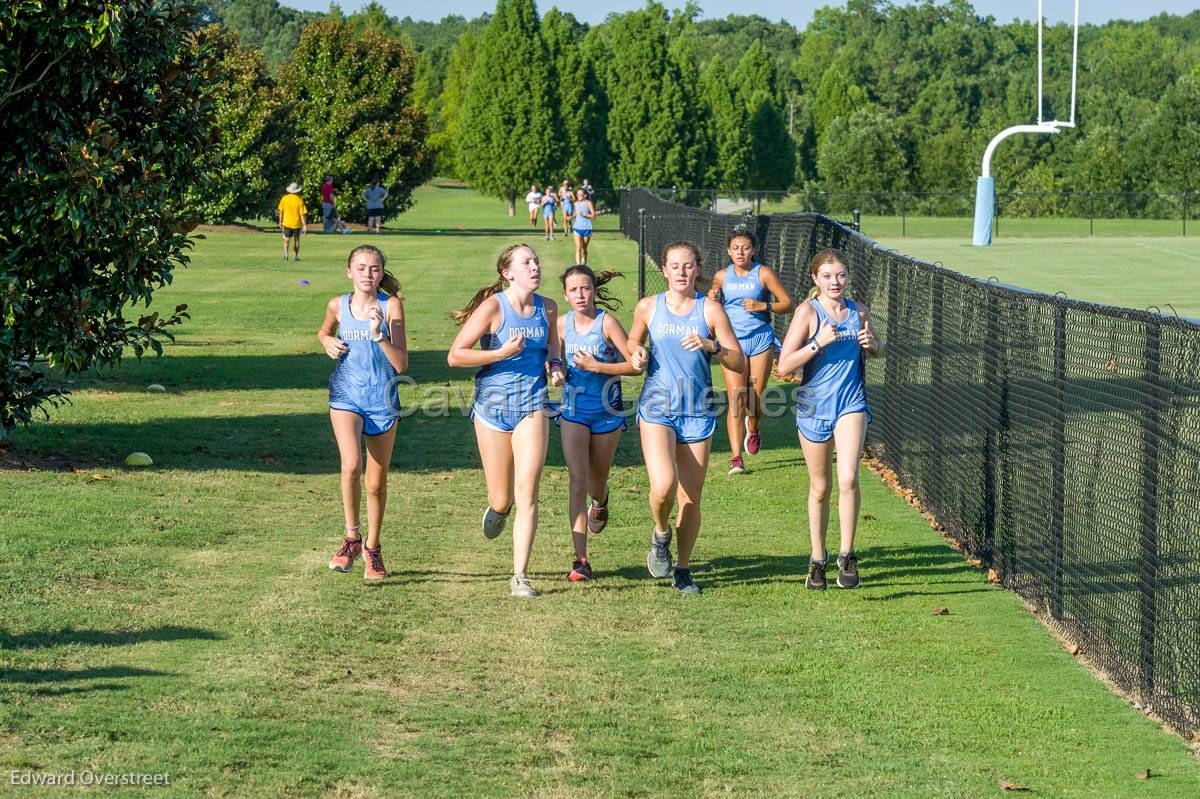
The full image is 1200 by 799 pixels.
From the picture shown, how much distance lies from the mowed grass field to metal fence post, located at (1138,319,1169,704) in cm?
30

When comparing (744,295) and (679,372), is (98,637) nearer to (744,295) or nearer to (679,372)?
(679,372)

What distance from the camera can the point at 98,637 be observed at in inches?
311

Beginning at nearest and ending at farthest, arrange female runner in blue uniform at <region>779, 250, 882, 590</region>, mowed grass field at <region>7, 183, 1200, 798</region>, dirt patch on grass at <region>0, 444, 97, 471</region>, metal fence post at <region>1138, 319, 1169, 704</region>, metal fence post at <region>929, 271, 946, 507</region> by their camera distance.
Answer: mowed grass field at <region>7, 183, 1200, 798</region>, metal fence post at <region>1138, 319, 1169, 704</region>, female runner in blue uniform at <region>779, 250, 882, 590</region>, metal fence post at <region>929, 271, 946, 507</region>, dirt patch on grass at <region>0, 444, 97, 471</region>

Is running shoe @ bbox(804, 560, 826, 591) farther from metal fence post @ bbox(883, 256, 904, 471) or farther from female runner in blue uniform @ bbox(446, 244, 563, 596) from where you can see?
metal fence post @ bbox(883, 256, 904, 471)

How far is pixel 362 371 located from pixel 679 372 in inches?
74.5

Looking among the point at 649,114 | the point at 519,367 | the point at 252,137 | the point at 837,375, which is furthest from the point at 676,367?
the point at 649,114

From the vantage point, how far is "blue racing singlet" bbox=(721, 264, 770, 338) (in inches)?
510

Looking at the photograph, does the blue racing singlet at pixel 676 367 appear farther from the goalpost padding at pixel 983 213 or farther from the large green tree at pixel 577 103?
the large green tree at pixel 577 103

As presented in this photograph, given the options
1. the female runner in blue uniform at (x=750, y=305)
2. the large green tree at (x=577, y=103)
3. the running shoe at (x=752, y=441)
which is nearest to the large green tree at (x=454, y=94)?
the large green tree at (x=577, y=103)

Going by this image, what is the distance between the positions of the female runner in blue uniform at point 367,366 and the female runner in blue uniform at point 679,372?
1.45 metres

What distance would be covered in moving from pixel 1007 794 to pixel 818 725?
103 cm

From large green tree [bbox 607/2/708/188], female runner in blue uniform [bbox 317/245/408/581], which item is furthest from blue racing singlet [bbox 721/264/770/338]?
large green tree [bbox 607/2/708/188]

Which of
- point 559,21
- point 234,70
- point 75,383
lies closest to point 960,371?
point 75,383

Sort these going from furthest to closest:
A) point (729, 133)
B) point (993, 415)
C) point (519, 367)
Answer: point (729, 133) → point (993, 415) → point (519, 367)
